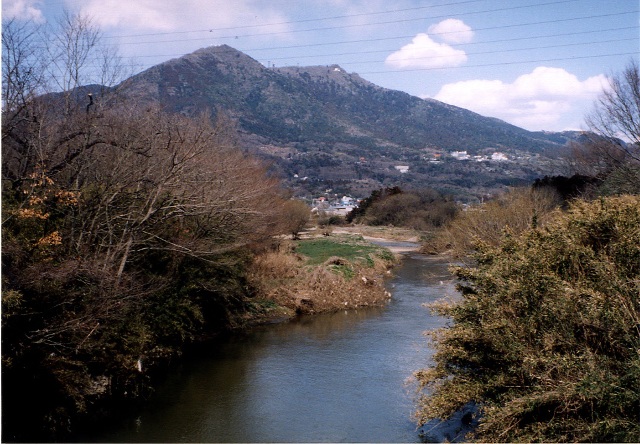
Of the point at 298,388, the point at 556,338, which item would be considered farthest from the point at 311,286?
the point at 556,338

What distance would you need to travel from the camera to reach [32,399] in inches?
428

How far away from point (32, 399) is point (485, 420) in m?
8.07

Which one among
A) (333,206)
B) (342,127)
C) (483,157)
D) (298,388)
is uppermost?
(342,127)

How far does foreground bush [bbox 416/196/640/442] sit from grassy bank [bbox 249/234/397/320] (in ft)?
42.7

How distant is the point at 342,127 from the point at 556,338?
5312 inches

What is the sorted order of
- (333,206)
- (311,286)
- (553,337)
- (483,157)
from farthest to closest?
(483,157), (333,206), (311,286), (553,337)

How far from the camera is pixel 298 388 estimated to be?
13.6m

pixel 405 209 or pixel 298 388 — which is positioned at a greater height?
pixel 405 209

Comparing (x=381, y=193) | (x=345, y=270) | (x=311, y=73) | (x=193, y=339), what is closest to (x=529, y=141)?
(x=311, y=73)

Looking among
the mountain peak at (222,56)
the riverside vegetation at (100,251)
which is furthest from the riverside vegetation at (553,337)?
the mountain peak at (222,56)

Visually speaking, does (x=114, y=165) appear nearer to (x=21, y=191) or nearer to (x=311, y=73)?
(x=21, y=191)

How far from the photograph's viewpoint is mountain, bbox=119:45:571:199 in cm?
10384

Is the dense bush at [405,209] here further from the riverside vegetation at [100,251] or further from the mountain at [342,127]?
the riverside vegetation at [100,251]

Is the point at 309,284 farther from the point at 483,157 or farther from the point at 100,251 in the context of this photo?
the point at 483,157
